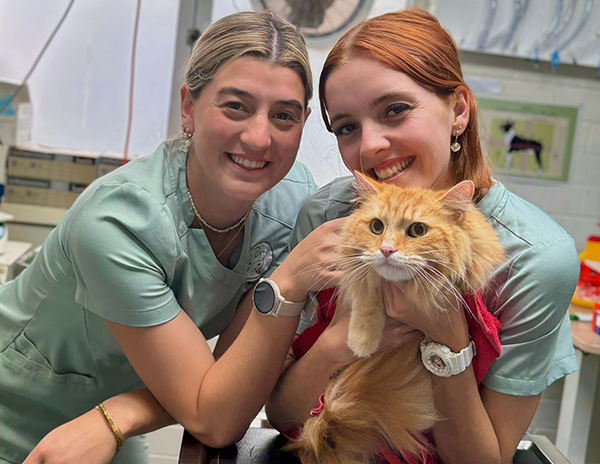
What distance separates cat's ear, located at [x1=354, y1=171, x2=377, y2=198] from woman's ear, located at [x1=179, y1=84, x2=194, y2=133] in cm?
52

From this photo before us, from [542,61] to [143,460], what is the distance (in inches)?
107

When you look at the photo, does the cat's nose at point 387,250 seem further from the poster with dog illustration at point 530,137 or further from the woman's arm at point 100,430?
the poster with dog illustration at point 530,137

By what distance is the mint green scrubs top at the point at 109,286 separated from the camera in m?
1.14

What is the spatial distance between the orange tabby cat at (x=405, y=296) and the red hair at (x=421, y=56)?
22cm

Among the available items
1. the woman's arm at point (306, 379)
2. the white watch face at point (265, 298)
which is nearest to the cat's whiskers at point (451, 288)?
the woman's arm at point (306, 379)

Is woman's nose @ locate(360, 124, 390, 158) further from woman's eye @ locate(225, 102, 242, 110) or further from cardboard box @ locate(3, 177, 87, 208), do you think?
cardboard box @ locate(3, 177, 87, 208)

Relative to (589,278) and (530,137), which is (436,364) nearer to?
(589,278)

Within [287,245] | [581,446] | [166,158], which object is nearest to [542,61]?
[581,446]

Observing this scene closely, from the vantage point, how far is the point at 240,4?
9.33 feet

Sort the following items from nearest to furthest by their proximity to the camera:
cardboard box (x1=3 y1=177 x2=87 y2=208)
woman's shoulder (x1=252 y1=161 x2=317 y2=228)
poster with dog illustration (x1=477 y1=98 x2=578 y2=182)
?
1. woman's shoulder (x1=252 y1=161 x2=317 y2=228)
2. cardboard box (x1=3 y1=177 x2=87 y2=208)
3. poster with dog illustration (x1=477 y1=98 x2=578 y2=182)

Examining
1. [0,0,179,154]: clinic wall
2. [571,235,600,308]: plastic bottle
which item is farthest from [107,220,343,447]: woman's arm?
[0,0,179,154]: clinic wall

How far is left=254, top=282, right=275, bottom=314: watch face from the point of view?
111cm

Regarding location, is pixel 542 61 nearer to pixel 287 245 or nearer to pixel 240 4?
pixel 240 4

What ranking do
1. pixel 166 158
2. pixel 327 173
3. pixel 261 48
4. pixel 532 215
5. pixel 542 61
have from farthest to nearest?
pixel 542 61 → pixel 327 173 → pixel 166 158 → pixel 261 48 → pixel 532 215
